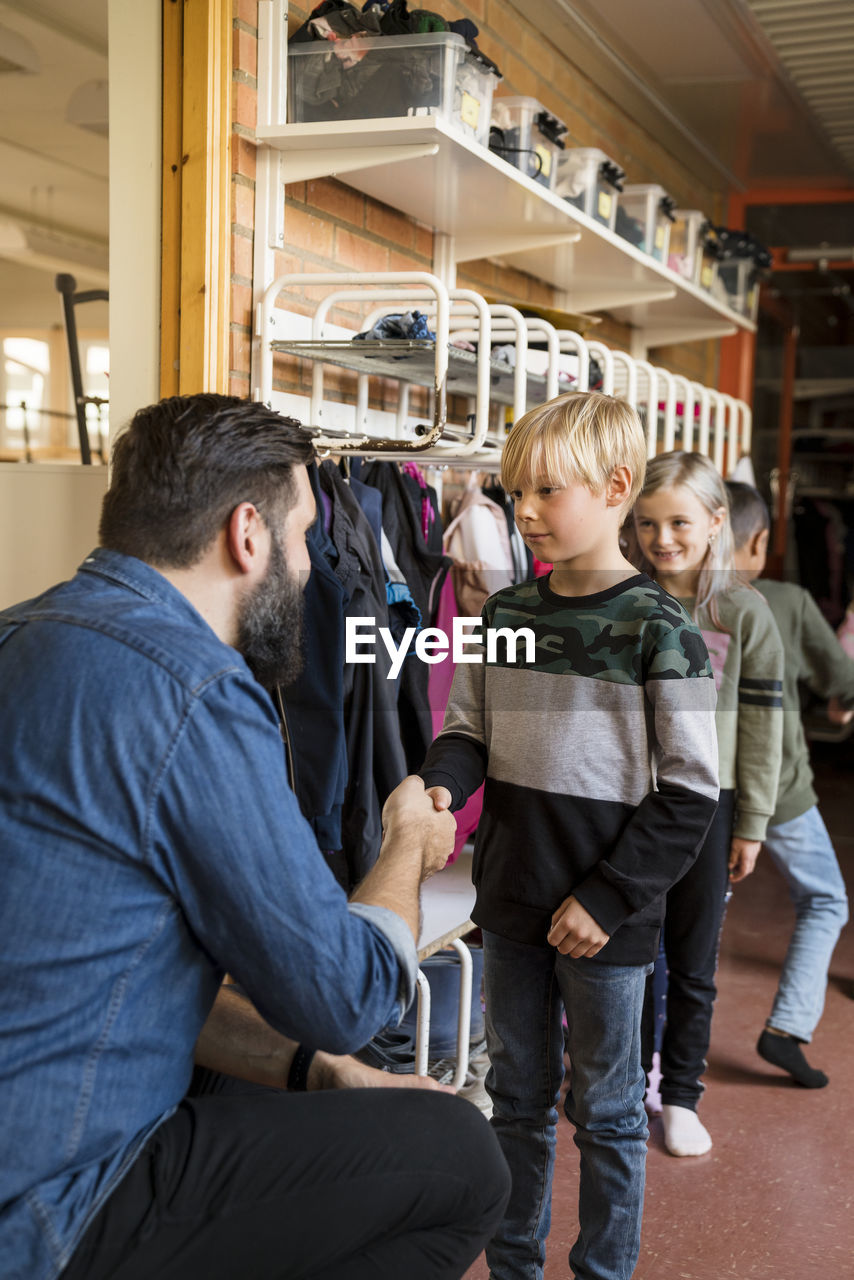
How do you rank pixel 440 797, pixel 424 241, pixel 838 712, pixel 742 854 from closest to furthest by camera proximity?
1. pixel 440 797
2. pixel 742 854
3. pixel 838 712
4. pixel 424 241

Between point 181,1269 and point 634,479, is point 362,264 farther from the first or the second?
point 181,1269

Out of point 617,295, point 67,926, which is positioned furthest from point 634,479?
point 617,295

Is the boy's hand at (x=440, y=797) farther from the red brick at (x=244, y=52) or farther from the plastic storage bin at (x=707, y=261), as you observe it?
the plastic storage bin at (x=707, y=261)

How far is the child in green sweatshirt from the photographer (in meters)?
2.61

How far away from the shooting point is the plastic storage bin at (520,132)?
8.84 feet

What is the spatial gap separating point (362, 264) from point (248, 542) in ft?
5.90

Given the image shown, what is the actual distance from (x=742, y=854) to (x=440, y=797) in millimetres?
1001

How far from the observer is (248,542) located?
121 cm

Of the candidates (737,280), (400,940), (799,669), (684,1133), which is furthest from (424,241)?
(400,940)

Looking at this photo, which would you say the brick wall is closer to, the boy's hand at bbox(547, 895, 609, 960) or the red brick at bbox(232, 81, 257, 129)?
the red brick at bbox(232, 81, 257, 129)

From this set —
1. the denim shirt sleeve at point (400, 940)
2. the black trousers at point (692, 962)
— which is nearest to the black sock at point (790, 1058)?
the black trousers at point (692, 962)

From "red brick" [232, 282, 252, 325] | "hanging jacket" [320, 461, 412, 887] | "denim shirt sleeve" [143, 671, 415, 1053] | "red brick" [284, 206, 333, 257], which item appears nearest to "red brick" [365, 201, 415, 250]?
"red brick" [284, 206, 333, 257]

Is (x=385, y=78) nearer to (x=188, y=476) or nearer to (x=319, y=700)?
(x=319, y=700)

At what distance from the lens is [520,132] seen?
2.71m
